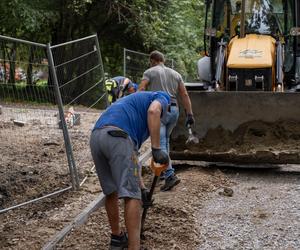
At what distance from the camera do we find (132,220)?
4.74 m

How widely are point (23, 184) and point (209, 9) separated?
538cm

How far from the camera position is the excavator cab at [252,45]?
9.27 meters

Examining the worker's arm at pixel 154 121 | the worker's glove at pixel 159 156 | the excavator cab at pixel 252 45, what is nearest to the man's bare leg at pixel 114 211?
the worker's glove at pixel 159 156

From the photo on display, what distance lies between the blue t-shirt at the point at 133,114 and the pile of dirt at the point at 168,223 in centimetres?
106

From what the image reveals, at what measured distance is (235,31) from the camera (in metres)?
10.6

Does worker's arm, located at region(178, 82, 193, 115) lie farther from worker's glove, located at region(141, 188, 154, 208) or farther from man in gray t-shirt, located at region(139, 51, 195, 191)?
worker's glove, located at region(141, 188, 154, 208)

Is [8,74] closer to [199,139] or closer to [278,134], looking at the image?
[199,139]

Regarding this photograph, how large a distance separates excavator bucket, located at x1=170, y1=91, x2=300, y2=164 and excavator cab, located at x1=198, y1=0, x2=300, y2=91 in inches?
33.8

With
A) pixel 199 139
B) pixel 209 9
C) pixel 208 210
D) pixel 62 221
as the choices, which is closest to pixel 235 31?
pixel 209 9

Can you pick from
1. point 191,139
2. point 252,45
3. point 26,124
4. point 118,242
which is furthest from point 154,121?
point 252,45

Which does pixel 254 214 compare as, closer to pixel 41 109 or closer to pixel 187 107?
pixel 187 107

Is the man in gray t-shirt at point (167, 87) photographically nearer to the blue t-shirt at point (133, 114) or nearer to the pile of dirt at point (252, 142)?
the pile of dirt at point (252, 142)

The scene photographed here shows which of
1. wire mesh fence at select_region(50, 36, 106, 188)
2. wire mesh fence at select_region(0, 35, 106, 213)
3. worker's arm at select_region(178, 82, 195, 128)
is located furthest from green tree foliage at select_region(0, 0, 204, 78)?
worker's arm at select_region(178, 82, 195, 128)

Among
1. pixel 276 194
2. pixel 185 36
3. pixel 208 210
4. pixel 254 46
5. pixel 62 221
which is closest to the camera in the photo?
pixel 62 221
